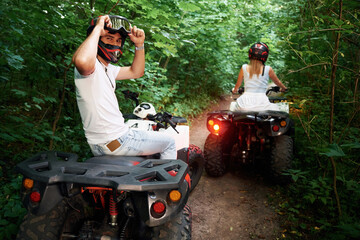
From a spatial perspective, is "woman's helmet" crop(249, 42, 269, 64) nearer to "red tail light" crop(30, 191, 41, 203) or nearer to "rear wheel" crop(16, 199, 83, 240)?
"rear wheel" crop(16, 199, 83, 240)

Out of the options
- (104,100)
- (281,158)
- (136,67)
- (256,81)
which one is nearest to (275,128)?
(281,158)

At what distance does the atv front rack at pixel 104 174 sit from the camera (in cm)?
138

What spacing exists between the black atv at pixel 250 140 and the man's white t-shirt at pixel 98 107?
2.18m

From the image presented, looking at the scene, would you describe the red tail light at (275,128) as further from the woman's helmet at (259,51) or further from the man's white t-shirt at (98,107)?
the man's white t-shirt at (98,107)

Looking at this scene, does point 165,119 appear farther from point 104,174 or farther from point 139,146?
point 104,174

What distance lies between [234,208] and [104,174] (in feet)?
8.26

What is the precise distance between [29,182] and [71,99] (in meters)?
3.68

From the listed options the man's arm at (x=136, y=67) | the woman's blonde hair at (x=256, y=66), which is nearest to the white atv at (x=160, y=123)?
the man's arm at (x=136, y=67)

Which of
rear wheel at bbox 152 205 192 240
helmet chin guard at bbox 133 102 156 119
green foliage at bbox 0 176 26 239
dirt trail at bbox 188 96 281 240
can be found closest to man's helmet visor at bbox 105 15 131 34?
helmet chin guard at bbox 133 102 156 119

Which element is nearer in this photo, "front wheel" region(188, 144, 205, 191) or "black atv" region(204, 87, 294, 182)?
"black atv" region(204, 87, 294, 182)

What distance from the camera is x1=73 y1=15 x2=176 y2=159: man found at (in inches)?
69.6

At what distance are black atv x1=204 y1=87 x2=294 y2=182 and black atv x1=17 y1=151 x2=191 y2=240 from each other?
218cm

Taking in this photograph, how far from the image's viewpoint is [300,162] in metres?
4.13

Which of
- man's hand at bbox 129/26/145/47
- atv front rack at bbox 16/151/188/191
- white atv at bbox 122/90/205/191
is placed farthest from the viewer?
white atv at bbox 122/90/205/191
